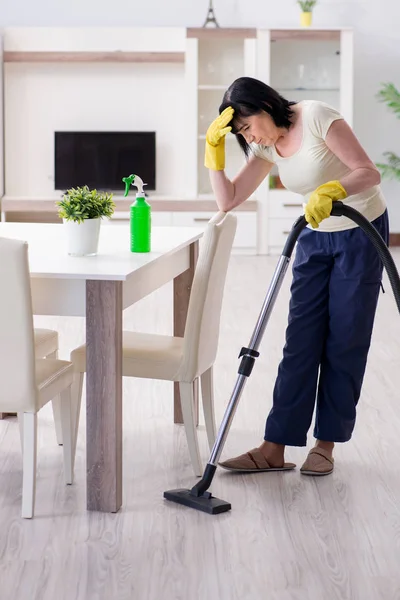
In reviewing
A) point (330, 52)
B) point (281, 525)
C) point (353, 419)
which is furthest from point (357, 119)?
point (281, 525)

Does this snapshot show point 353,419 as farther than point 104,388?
Yes

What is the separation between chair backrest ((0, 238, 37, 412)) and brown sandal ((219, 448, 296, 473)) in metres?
0.73

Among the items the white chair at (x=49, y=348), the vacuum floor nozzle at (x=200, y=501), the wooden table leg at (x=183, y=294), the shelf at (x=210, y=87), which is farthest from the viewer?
the shelf at (x=210, y=87)

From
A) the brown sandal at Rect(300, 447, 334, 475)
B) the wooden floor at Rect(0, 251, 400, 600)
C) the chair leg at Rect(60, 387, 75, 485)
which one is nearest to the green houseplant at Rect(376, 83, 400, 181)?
the wooden floor at Rect(0, 251, 400, 600)

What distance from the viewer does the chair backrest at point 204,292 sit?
8.92ft

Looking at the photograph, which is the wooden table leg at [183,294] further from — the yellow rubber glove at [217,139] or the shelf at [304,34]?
the shelf at [304,34]

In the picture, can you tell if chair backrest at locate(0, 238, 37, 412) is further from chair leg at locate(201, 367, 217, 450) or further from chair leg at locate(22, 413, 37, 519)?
chair leg at locate(201, 367, 217, 450)

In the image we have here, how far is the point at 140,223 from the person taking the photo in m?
2.76

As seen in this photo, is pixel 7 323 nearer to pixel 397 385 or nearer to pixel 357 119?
pixel 397 385

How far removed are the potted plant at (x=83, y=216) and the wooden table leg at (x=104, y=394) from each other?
0.30 metres

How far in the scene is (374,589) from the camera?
216 cm

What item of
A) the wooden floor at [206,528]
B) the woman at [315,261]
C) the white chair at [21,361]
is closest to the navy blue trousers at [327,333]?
the woman at [315,261]

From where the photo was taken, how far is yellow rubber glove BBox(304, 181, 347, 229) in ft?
8.20

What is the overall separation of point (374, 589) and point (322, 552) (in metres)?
0.22
